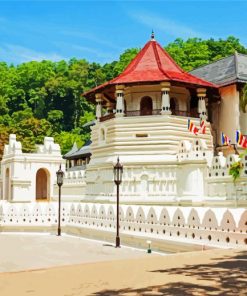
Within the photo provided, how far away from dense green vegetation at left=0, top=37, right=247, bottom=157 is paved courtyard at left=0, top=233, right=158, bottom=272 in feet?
149

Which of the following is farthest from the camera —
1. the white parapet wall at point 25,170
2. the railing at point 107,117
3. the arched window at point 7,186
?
the arched window at point 7,186

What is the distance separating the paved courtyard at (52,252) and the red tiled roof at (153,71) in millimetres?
11753

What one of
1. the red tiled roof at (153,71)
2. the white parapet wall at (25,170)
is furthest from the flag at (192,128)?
the white parapet wall at (25,170)

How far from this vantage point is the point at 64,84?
275 feet

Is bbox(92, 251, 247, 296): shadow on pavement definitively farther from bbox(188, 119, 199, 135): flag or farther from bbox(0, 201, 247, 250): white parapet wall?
bbox(188, 119, 199, 135): flag

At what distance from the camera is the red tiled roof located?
27719mm

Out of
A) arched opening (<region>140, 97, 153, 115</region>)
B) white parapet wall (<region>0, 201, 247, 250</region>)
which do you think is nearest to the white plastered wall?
arched opening (<region>140, 97, 153, 115</region>)

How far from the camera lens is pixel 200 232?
14305 millimetres

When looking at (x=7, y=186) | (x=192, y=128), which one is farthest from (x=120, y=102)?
(x=7, y=186)

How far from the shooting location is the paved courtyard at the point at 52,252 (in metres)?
13.0

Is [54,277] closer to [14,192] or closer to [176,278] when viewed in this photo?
[176,278]

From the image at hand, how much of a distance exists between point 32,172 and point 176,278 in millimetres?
30876

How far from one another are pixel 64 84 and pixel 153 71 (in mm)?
56938

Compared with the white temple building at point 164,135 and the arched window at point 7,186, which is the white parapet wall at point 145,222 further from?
the arched window at point 7,186
